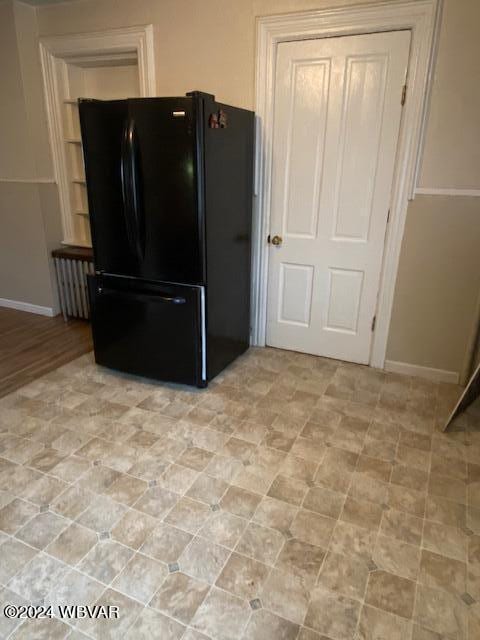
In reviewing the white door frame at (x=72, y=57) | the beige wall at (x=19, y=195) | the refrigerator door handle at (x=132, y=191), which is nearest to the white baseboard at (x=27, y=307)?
the beige wall at (x=19, y=195)

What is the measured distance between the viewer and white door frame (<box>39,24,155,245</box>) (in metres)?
3.03

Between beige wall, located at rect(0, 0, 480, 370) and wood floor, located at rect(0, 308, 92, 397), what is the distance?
2.07m

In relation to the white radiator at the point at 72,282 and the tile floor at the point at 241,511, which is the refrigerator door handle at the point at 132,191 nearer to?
the tile floor at the point at 241,511

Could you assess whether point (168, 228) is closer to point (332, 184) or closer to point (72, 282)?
point (332, 184)

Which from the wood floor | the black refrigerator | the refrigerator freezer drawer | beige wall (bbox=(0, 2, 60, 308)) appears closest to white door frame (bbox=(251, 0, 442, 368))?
the black refrigerator

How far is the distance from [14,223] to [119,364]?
2.02 m

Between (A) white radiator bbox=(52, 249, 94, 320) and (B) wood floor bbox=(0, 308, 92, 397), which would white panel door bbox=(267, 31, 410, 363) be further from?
(A) white radiator bbox=(52, 249, 94, 320)

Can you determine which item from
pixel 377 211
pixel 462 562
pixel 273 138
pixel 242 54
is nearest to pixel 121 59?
pixel 242 54

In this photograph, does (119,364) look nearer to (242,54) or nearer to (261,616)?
(261,616)

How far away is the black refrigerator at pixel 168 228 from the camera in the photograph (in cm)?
229

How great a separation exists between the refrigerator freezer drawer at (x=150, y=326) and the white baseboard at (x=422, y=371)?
136cm

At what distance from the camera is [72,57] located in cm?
341

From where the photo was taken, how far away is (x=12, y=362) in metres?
3.12

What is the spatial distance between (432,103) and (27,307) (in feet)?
12.5
